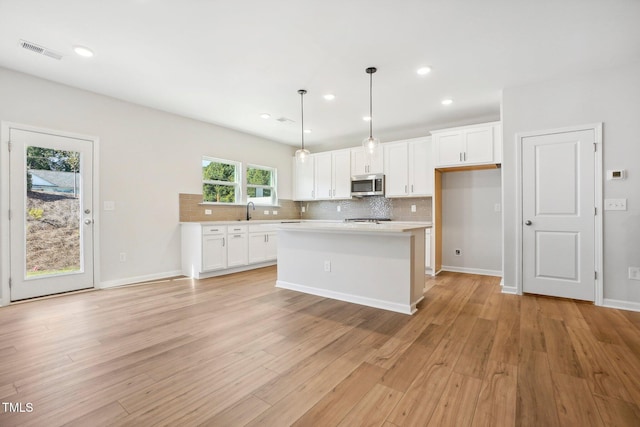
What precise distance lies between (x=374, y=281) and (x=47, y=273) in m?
3.98

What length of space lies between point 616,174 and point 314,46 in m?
3.57

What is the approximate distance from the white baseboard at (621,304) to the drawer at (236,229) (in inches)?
198

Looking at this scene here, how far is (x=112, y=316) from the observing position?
2.94 m

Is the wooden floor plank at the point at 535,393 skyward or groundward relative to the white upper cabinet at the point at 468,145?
groundward

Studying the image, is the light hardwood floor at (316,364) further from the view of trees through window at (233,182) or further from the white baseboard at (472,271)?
the view of trees through window at (233,182)

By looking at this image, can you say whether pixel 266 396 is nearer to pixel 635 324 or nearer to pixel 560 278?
pixel 635 324

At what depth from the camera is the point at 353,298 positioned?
3389 millimetres

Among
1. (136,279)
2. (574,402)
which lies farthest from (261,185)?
(574,402)

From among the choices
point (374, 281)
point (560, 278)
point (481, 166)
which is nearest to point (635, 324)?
point (560, 278)

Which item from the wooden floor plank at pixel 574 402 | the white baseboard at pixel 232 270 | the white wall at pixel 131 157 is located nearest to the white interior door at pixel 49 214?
the white wall at pixel 131 157

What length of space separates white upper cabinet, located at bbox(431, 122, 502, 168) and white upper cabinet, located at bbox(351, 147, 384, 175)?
109 centimetres

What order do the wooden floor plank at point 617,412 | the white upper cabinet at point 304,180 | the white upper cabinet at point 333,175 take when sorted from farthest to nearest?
the white upper cabinet at point 304,180 → the white upper cabinet at point 333,175 → the wooden floor plank at point 617,412

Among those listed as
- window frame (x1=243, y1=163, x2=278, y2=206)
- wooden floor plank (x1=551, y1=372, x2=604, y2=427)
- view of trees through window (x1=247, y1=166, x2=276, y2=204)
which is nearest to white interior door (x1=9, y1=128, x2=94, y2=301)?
window frame (x1=243, y1=163, x2=278, y2=206)

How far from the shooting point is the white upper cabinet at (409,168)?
5.13 metres
